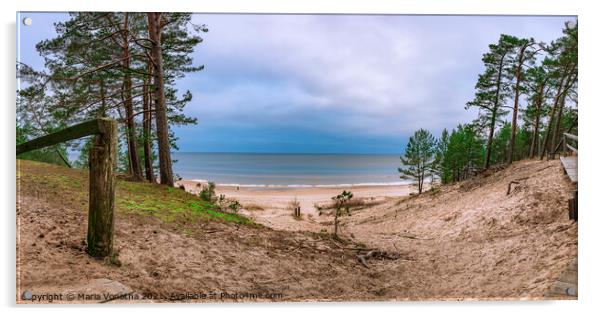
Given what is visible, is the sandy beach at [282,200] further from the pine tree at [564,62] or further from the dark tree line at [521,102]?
the pine tree at [564,62]

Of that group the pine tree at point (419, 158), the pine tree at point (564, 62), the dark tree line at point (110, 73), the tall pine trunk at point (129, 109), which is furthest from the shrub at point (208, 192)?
the pine tree at point (564, 62)

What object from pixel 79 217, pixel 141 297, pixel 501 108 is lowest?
pixel 141 297

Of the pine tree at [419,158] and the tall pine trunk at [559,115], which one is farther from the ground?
the tall pine trunk at [559,115]

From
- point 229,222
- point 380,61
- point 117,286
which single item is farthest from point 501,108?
point 117,286

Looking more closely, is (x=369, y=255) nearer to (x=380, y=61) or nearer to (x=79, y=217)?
(x=380, y=61)

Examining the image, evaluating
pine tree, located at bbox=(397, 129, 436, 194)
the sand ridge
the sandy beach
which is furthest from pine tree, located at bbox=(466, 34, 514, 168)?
the sandy beach

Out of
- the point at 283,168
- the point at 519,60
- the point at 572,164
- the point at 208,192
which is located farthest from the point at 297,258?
the point at 519,60

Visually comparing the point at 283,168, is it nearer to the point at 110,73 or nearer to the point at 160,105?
the point at 160,105

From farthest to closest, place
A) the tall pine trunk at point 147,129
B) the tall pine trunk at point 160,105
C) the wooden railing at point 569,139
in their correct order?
the tall pine trunk at point 147,129 < the tall pine trunk at point 160,105 < the wooden railing at point 569,139

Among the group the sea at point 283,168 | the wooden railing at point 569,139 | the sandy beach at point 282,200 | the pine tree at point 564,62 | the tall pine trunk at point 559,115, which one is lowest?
the sandy beach at point 282,200
